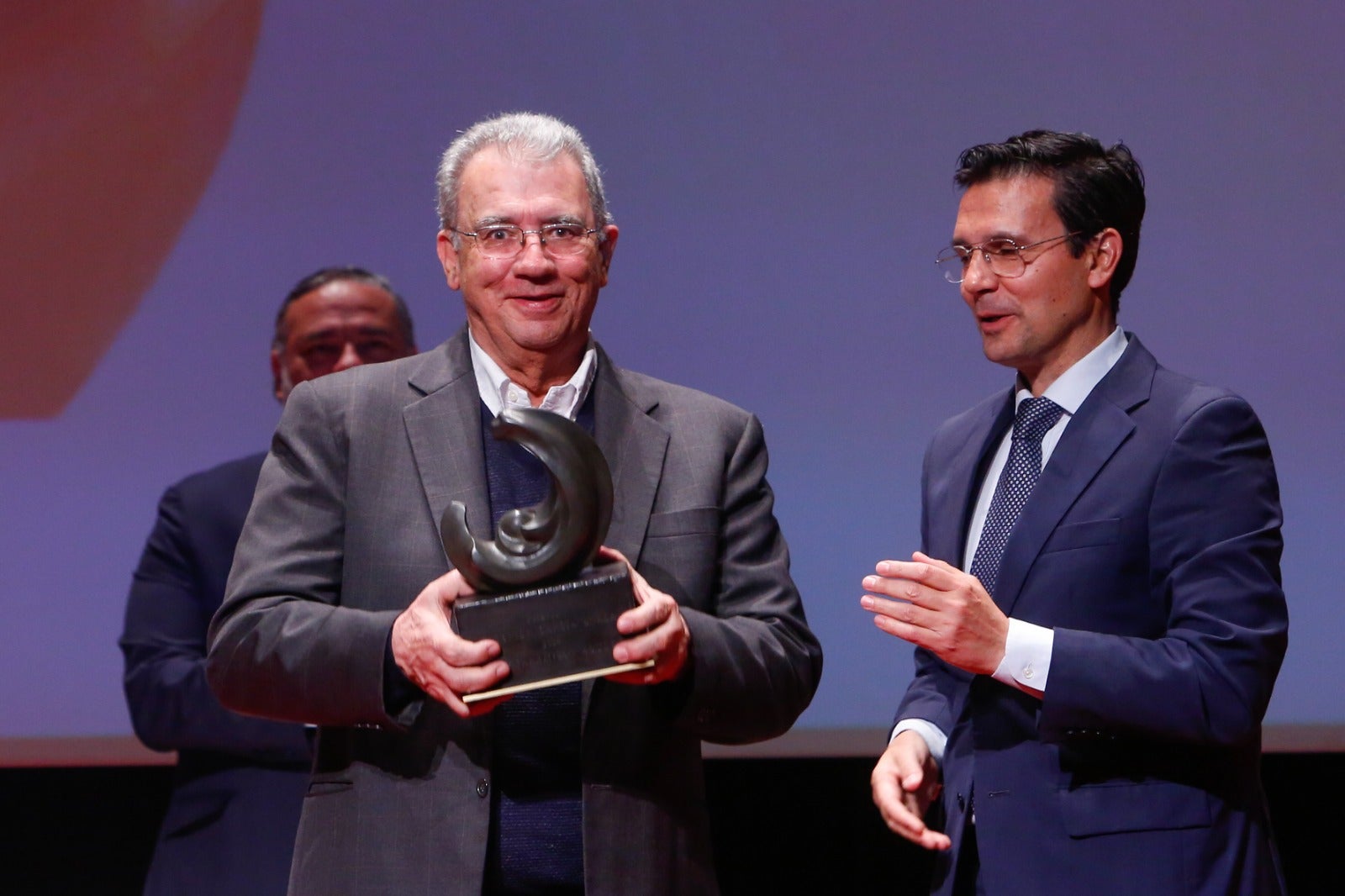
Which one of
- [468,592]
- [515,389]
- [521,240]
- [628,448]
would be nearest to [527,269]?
[521,240]

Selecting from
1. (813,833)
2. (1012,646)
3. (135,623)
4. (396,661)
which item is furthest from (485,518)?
(813,833)

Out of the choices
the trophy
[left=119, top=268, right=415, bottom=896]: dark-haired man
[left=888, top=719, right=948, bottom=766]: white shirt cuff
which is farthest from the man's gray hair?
[left=119, top=268, right=415, bottom=896]: dark-haired man

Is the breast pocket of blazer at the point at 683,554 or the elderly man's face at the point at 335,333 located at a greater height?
the elderly man's face at the point at 335,333

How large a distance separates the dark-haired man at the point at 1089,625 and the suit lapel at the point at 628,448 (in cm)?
35

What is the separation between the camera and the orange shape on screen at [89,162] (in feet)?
13.1

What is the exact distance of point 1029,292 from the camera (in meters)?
2.41

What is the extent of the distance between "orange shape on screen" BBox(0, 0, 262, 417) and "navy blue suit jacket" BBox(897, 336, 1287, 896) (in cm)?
282

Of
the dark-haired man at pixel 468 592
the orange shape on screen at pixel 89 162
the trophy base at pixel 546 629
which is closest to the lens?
the trophy base at pixel 546 629

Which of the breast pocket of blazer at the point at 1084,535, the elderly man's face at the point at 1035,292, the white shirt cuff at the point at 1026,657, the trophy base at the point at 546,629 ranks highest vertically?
the elderly man's face at the point at 1035,292

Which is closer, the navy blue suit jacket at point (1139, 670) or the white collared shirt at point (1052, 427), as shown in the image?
the navy blue suit jacket at point (1139, 670)

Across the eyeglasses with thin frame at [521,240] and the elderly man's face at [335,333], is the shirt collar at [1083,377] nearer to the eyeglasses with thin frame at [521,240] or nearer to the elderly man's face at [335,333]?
the eyeglasses with thin frame at [521,240]

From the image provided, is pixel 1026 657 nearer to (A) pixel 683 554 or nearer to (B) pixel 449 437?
(A) pixel 683 554

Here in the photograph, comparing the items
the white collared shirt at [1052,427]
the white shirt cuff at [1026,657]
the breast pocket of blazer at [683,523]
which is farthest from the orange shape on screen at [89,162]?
the white shirt cuff at [1026,657]

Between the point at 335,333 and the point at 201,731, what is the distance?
1.11 meters
